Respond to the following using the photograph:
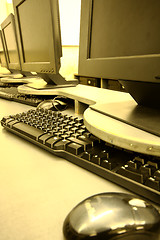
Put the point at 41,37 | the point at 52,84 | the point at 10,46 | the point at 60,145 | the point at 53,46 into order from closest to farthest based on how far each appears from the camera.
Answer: the point at 60,145, the point at 53,46, the point at 41,37, the point at 52,84, the point at 10,46

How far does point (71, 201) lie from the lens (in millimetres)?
290

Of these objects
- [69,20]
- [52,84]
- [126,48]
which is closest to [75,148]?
[126,48]

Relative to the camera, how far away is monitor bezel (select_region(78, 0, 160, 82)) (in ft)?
1.20

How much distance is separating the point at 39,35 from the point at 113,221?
0.97m

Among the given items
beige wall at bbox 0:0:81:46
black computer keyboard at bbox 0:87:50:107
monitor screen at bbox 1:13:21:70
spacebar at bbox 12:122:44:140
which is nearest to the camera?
spacebar at bbox 12:122:44:140

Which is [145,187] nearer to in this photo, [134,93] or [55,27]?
[134,93]

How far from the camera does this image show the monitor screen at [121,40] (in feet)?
1.20

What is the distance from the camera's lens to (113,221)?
8.1 inches

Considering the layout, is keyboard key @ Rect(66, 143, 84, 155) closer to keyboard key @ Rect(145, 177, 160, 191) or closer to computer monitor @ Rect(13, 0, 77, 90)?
keyboard key @ Rect(145, 177, 160, 191)

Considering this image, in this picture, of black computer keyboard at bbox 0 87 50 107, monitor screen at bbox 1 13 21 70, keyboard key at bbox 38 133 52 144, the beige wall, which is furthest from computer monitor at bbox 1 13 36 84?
the beige wall

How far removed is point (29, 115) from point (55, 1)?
52 cm

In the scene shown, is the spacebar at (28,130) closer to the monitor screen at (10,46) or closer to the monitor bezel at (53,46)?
the monitor bezel at (53,46)

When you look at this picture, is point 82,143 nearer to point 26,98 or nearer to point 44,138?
point 44,138

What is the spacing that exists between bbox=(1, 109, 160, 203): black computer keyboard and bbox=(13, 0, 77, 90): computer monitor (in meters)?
0.39
